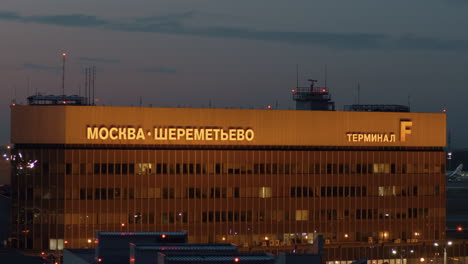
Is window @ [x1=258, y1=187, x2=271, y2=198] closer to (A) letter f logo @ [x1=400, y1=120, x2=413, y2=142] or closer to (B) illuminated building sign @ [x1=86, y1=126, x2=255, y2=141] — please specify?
(B) illuminated building sign @ [x1=86, y1=126, x2=255, y2=141]

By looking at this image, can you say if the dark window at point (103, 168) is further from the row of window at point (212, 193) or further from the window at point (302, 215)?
the window at point (302, 215)

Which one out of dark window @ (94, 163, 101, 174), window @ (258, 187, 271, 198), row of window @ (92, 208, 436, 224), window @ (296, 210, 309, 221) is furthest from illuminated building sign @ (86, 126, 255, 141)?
window @ (296, 210, 309, 221)

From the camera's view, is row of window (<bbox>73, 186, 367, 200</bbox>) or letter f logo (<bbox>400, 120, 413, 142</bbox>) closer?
row of window (<bbox>73, 186, 367, 200</bbox>)

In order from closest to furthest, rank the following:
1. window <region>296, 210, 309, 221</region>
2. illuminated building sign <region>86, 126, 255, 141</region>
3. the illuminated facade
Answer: the illuminated facade → illuminated building sign <region>86, 126, 255, 141</region> → window <region>296, 210, 309, 221</region>

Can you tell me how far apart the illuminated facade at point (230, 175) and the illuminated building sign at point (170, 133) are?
0.12 m

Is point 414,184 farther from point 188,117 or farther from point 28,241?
point 28,241

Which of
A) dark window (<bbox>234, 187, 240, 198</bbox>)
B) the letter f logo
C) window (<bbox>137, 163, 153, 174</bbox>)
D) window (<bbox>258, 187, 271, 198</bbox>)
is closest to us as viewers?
window (<bbox>137, 163, 153, 174</bbox>)

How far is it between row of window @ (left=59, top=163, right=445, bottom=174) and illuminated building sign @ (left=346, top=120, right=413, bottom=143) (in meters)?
3.25

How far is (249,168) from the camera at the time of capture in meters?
155

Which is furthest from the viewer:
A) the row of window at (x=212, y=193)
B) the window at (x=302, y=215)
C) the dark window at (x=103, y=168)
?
the window at (x=302, y=215)

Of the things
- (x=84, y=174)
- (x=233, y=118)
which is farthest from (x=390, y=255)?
(x=84, y=174)

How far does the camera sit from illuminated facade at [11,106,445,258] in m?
148

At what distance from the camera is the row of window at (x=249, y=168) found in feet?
487

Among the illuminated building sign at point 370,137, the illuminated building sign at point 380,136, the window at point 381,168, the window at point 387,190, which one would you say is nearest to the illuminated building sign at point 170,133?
the illuminated building sign at point 370,137
